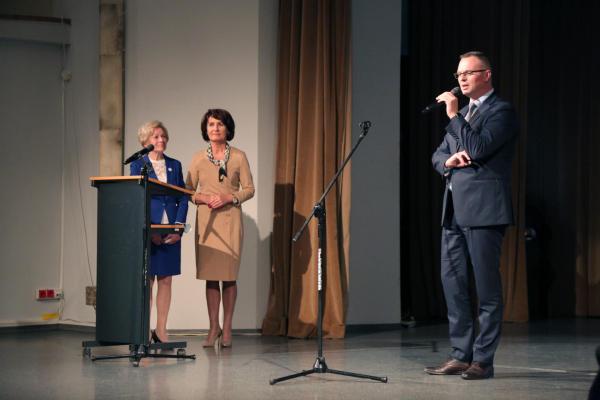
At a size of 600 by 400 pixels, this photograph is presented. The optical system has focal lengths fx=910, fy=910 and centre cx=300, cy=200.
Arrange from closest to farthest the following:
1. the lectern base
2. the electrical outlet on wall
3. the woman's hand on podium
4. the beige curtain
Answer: the lectern base → the woman's hand on podium → the beige curtain → the electrical outlet on wall

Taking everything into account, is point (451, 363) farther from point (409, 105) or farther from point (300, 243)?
point (409, 105)

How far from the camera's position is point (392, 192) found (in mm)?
7223

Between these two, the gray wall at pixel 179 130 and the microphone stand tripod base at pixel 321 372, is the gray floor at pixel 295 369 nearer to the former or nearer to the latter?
the microphone stand tripod base at pixel 321 372

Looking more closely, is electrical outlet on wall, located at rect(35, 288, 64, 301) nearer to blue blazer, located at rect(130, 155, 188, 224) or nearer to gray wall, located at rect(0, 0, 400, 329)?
gray wall, located at rect(0, 0, 400, 329)

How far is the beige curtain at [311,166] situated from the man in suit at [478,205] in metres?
2.01

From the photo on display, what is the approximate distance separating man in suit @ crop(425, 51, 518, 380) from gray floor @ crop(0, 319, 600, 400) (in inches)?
10.4

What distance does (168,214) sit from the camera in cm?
575

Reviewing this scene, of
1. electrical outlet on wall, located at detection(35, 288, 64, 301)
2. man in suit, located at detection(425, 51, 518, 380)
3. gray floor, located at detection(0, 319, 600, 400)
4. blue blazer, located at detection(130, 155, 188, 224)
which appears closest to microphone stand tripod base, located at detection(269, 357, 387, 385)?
gray floor, located at detection(0, 319, 600, 400)

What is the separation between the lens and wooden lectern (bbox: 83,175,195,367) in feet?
17.0

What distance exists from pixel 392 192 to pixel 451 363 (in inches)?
106

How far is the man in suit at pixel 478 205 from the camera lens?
4465 mm

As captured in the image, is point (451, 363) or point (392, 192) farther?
point (392, 192)

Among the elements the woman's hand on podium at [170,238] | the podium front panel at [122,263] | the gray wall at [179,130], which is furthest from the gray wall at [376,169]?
the podium front panel at [122,263]

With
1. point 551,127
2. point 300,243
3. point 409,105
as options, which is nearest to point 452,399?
point 300,243
